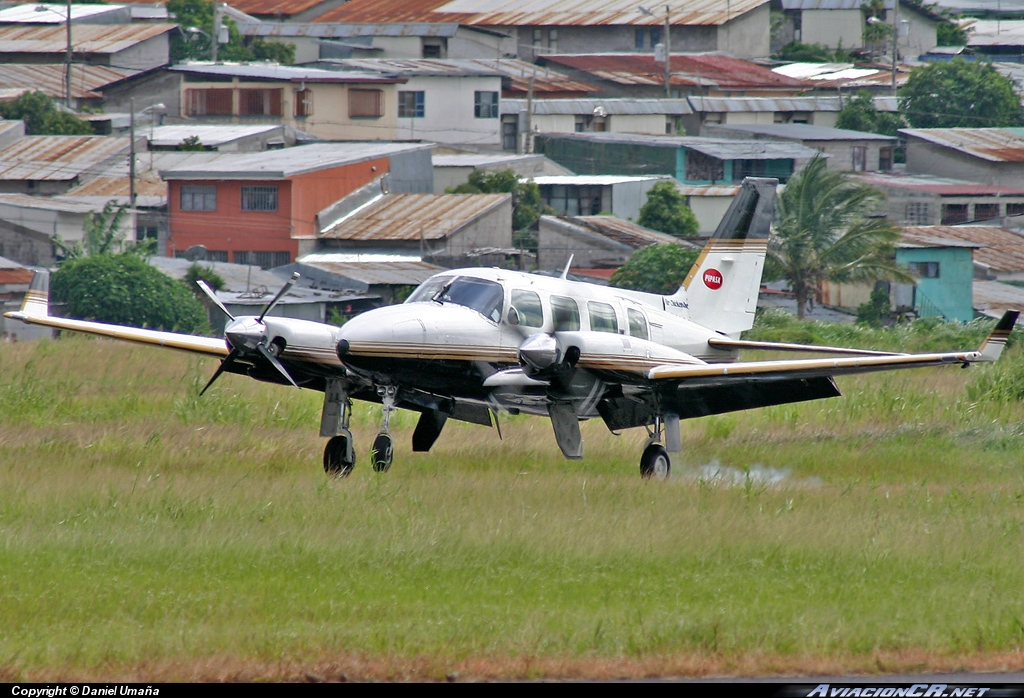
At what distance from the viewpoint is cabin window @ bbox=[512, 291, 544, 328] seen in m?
16.7

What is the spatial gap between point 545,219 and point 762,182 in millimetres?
34994

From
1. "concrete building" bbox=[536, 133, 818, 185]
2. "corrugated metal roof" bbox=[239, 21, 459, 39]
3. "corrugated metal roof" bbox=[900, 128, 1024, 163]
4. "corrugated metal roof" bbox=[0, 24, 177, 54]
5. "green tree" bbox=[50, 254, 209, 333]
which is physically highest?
"corrugated metal roof" bbox=[239, 21, 459, 39]

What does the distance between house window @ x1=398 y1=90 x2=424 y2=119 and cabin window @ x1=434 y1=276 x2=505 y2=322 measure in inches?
2410

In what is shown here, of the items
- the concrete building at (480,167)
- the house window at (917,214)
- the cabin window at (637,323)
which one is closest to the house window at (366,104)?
the concrete building at (480,167)

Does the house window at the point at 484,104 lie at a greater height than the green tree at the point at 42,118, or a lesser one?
greater

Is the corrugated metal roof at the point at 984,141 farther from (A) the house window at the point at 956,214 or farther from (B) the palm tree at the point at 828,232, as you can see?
(B) the palm tree at the point at 828,232

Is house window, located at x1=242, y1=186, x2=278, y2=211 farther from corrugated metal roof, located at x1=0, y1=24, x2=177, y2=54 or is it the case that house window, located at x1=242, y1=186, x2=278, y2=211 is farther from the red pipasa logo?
the red pipasa logo

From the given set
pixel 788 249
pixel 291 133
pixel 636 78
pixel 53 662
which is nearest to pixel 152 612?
pixel 53 662

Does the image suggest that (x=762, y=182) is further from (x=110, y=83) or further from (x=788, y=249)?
(x=110, y=83)

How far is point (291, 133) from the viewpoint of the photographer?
6981 centimetres

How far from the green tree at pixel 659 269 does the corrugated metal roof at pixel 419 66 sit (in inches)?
1330

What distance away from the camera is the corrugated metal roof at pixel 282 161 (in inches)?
2221

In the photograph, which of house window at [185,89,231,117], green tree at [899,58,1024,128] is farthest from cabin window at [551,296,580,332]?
green tree at [899,58,1024,128]

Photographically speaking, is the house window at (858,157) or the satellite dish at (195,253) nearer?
the satellite dish at (195,253)
